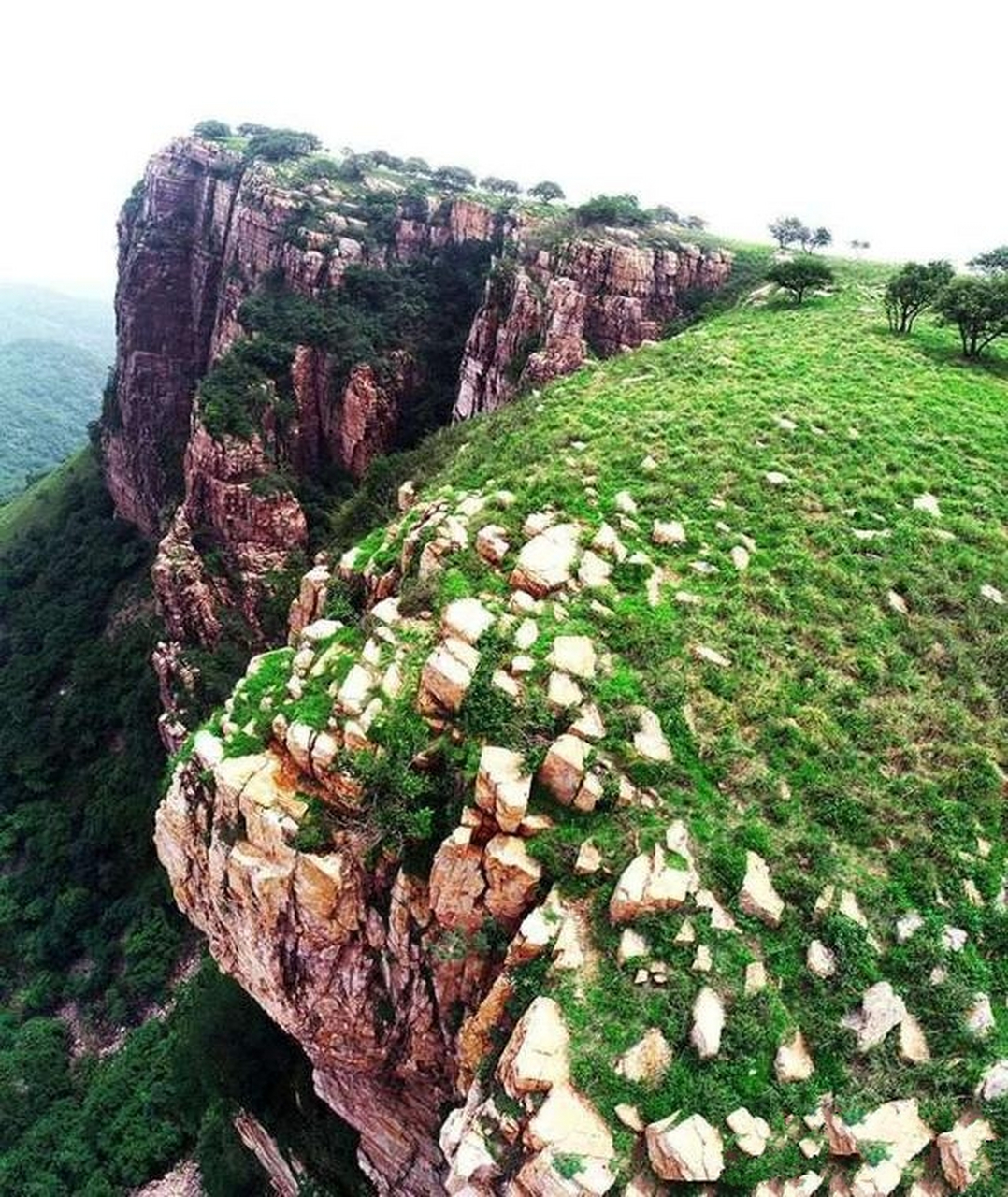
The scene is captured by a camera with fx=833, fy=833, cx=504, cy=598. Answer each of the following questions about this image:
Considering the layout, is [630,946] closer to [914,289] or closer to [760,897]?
[760,897]

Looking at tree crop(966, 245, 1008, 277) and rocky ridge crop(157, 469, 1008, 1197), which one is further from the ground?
tree crop(966, 245, 1008, 277)

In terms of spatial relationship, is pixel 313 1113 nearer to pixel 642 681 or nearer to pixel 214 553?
pixel 642 681

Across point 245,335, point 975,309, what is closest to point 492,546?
point 975,309

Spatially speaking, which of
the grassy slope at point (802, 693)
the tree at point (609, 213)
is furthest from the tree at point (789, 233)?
the grassy slope at point (802, 693)

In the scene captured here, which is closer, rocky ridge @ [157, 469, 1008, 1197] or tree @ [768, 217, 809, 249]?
rocky ridge @ [157, 469, 1008, 1197]

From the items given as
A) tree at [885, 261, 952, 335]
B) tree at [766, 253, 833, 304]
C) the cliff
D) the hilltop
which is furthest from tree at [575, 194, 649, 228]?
the hilltop

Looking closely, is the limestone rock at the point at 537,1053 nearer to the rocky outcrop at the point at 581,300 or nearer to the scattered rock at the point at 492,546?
the scattered rock at the point at 492,546

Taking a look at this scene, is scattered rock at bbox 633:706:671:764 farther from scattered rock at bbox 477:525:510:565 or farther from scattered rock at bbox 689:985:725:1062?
scattered rock at bbox 477:525:510:565

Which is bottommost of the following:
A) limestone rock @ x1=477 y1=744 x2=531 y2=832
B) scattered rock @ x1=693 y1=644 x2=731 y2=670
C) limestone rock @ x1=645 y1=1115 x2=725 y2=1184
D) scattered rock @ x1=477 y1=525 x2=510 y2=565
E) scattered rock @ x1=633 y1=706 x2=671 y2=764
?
limestone rock @ x1=645 y1=1115 x2=725 y2=1184
